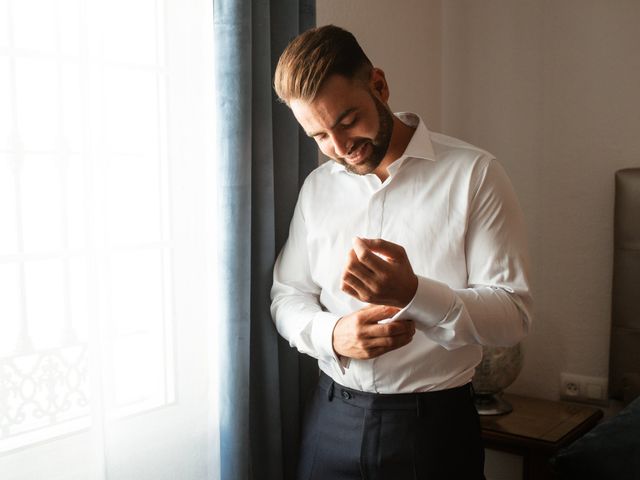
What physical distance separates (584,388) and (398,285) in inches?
53.9

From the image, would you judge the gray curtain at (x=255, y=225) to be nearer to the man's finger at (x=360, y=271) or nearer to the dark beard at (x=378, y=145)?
the dark beard at (x=378, y=145)

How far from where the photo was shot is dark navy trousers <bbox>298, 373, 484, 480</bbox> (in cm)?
164

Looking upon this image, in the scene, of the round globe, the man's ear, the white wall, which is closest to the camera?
the man's ear

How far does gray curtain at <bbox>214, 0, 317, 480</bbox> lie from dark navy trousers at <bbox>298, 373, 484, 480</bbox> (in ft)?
0.78

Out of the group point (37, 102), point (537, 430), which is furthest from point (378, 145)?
point (537, 430)

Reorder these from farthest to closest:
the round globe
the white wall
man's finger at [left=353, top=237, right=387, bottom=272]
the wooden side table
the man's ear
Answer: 1. the white wall
2. the round globe
3. the wooden side table
4. the man's ear
5. man's finger at [left=353, top=237, right=387, bottom=272]

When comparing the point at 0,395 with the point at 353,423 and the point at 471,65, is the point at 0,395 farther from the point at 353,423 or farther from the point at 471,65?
the point at 471,65

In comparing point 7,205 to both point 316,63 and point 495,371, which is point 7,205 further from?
point 495,371

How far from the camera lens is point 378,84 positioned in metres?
1.65

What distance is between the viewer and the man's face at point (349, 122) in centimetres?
155

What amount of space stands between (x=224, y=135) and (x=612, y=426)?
1129mm

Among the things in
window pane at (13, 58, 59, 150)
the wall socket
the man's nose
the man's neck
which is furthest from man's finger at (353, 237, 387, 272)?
the wall socket

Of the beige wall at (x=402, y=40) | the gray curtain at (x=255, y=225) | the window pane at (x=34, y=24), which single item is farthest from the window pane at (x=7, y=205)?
the beige wall at (x=402, y=40)

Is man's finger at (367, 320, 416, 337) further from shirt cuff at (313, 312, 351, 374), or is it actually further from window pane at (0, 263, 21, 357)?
window pane at (0, 263, 21, 357)
